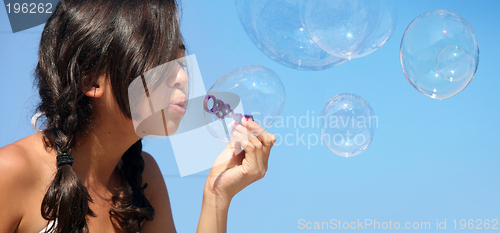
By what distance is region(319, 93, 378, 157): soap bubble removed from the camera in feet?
9.13

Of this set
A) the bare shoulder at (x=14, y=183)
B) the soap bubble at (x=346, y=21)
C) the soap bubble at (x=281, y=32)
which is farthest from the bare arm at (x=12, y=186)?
the soap bubble at (x=346, y=21)

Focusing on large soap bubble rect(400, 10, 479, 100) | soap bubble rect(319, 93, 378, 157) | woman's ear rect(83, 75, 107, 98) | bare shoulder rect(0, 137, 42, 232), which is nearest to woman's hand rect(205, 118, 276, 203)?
woman's ear rect(83, 75, 107, 98)

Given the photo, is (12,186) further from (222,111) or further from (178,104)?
(222,111)

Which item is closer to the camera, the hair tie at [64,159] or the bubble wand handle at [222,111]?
the hair tie at [64,159]

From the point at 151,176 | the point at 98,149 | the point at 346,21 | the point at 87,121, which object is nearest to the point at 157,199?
the point at 151,176

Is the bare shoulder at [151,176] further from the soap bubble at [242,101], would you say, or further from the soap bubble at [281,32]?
the soap bubble at [281,32]

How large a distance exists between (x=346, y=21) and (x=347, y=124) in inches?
51.3

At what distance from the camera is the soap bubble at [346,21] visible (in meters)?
1.64

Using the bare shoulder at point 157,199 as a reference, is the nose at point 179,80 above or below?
above

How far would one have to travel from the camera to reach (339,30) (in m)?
1.68

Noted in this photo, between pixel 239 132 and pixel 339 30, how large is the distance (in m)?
0.78

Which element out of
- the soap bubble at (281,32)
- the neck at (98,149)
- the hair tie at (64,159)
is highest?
the soap bubble at (281,32)

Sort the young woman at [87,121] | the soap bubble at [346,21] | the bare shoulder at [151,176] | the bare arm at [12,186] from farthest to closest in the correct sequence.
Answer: the bare shoulder at [151,176], the soap bubble at [346,21], the young woman at [87,121], the bare arm at [12,186]

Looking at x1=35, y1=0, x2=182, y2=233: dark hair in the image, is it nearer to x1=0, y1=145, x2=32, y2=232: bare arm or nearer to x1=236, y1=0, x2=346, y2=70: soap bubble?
x1=0, y1=145, x2=32, y2=232: bare arm
